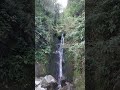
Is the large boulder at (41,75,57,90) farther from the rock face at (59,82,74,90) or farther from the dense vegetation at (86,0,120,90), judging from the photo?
the dense vegetation at (86,0,120,90)

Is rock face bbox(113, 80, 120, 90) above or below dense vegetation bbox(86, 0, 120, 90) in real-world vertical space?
below

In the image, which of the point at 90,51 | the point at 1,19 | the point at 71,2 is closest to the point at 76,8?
the point at 71,2

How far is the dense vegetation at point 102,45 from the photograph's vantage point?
359 cm

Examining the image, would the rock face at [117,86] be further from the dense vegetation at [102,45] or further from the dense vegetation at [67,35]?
the dense vegetation at [67,35]

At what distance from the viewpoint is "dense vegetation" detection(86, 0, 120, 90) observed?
3.59 metres

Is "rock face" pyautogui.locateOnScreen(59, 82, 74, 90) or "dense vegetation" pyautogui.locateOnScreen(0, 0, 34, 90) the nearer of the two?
"dense vegetation" pyautogui.locateOnScreen(0, 0, 34, 90)

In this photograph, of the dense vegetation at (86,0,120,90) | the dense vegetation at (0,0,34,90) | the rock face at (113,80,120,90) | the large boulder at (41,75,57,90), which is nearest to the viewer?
the rock face at (113,80,120,90)

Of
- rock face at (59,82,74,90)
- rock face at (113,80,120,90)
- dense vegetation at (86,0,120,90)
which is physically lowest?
rock face at (59,82,74,90)

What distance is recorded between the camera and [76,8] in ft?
14.9

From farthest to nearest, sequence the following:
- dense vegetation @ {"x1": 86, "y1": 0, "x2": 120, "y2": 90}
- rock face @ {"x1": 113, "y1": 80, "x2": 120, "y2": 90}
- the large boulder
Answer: the large boulder < dense vegetation @ {"x1": 86, "y1": 0, "x2": 120, "y2": 90} < rock face @ {"x1": 113, "y1": 80, "x2": 120, "y2": 90}

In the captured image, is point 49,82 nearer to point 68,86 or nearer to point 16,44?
point 68,86

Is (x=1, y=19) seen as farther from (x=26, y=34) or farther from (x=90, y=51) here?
(x=90, y=51)

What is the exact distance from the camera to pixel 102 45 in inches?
144

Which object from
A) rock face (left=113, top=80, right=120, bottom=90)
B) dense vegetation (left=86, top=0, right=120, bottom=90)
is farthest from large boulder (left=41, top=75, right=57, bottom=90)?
rock face (left=113, top=80, right=120, bottom=90)
